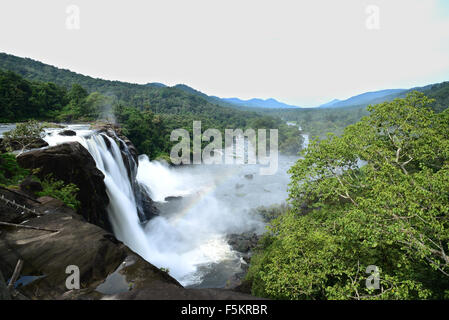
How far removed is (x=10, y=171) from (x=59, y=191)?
2376 mm

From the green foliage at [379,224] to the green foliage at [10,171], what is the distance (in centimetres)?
1247

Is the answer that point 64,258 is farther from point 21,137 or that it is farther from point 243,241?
point 243,241

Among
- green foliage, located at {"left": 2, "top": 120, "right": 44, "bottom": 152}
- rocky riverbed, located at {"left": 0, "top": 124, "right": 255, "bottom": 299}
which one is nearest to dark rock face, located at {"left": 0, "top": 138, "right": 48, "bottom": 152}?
green foliage, located at {"left": 2, "top": 120, "right": 44, "bottom": 152}

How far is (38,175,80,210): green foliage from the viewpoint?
1146 cm

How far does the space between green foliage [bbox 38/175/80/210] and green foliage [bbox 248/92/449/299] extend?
→ 10.6 metres

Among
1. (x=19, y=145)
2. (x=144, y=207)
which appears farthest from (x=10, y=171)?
(x=144, y=207)

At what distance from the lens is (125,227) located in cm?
1858

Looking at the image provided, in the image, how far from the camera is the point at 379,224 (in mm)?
6328

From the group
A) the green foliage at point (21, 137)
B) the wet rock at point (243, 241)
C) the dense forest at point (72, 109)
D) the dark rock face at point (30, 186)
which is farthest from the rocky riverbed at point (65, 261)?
the dense forest at point (72, 109)
